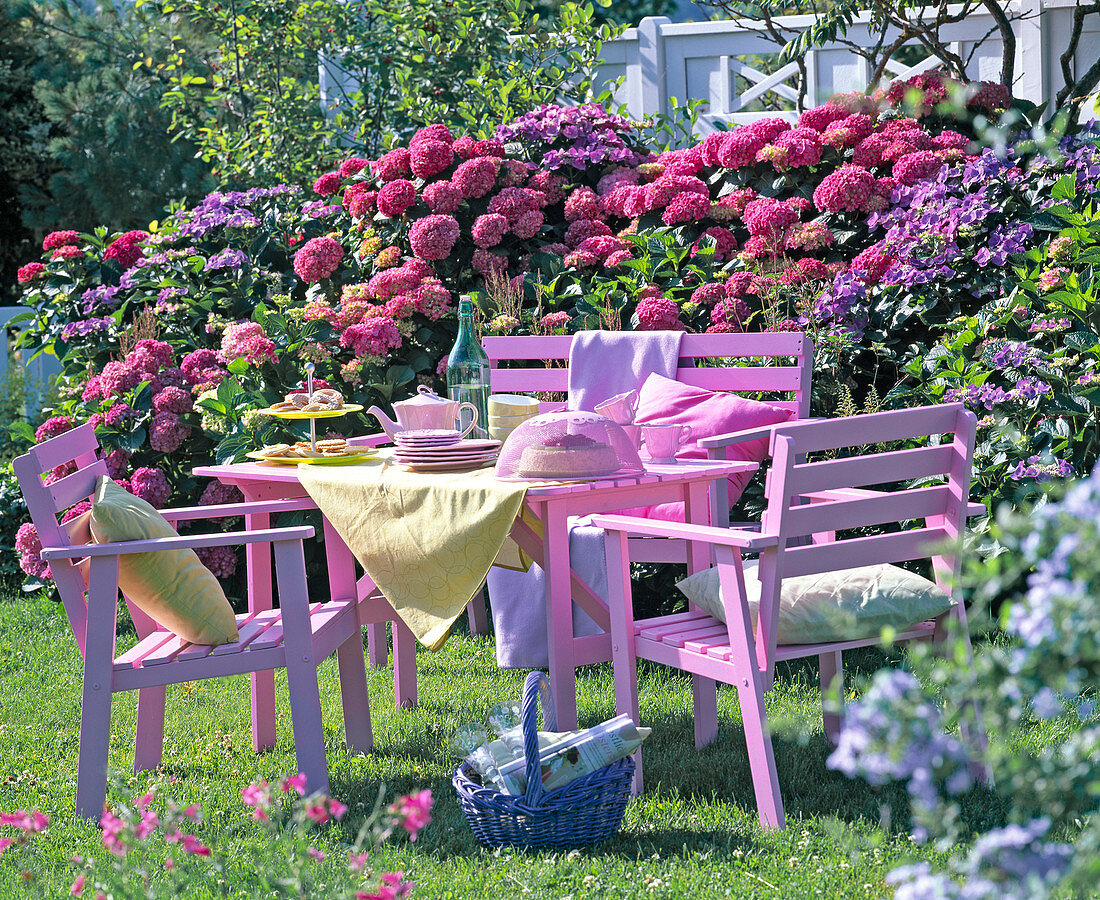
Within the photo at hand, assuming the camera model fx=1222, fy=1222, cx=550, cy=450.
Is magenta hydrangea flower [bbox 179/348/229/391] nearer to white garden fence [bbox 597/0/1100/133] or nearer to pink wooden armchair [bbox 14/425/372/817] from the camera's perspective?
pink wooden armchair [bbox 14/425/372/817]

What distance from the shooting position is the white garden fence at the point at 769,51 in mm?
5730

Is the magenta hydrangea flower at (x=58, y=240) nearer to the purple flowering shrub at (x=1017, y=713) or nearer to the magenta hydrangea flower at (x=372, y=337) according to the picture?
the magenta hydrangea flower at (x=372, y=337)

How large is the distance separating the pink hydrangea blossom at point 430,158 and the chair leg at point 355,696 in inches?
107

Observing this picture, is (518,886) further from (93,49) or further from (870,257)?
(93,49)

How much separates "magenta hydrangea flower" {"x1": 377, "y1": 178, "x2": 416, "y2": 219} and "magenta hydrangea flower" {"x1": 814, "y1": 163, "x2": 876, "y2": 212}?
1.74 m

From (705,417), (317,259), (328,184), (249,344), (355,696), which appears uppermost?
(328,184)

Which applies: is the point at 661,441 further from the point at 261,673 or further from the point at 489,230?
the point at 489,230

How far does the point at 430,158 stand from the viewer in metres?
5.34

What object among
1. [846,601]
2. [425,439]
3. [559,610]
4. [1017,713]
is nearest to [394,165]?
[425,439]

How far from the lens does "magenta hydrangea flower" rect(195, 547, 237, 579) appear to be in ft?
15.5

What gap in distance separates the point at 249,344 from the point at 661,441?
208 centimetres

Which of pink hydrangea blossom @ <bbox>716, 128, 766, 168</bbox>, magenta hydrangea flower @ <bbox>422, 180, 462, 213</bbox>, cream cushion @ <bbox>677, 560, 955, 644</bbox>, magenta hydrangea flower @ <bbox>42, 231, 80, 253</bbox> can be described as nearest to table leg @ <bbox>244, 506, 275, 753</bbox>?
cream cushion @ <bbox>677, 560, 955, 644</bbox>

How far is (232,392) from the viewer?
459cm

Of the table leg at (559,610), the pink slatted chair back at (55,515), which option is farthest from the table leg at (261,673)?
the table leg at (559,610)
